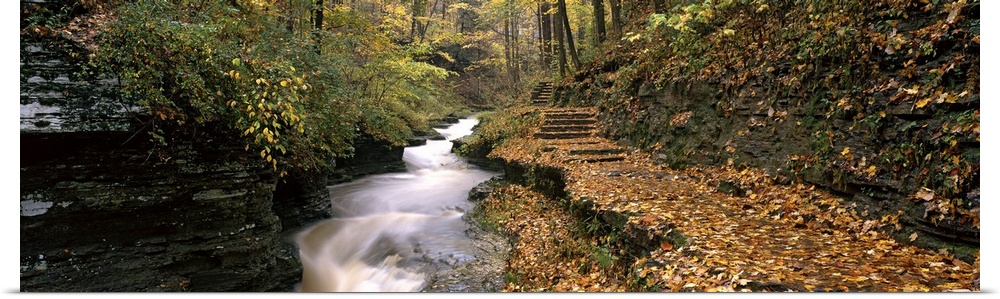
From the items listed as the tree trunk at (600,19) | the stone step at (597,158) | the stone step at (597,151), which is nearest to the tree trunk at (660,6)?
the tree trunk at (600,19)

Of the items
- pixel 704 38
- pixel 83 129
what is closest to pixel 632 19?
pixel 704 38

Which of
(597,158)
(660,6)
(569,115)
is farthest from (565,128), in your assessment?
(660,6)

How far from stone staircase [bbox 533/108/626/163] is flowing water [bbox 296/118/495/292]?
2700 mm

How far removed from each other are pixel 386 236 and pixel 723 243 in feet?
20.5

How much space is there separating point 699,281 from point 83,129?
249 inches

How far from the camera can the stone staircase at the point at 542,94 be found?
58.4ft

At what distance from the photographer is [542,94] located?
18.7m

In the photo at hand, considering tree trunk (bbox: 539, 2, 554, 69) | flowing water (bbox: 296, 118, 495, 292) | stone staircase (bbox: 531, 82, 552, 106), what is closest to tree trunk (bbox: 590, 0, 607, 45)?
stone staircase (bbox: 531, 82, 552, 106)

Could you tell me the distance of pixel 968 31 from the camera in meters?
3.96

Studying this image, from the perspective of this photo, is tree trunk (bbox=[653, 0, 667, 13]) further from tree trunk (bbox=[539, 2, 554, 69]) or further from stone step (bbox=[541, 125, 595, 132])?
tree trunk (bbox=[539, 2, 554, 69])

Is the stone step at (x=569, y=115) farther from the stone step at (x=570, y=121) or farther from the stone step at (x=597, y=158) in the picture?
the stone step at (x=597, y=158)

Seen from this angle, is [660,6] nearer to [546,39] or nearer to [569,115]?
[569,115]

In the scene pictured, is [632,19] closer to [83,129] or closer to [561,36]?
[561,36]

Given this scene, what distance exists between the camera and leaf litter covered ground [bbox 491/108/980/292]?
3.43 metres
